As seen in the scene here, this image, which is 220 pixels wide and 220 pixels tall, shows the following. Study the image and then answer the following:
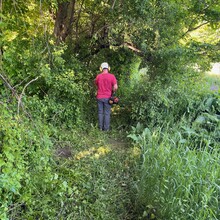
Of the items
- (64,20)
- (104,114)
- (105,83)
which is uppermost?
(64,20)

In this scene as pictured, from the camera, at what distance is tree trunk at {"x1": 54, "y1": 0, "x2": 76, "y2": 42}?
541cm

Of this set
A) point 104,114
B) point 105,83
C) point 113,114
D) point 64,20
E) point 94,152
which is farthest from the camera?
point 113,114

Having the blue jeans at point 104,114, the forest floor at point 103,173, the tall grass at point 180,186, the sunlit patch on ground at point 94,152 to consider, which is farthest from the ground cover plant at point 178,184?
the blue jeans at point 104,114

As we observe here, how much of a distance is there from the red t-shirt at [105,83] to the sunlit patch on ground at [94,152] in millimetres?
1396

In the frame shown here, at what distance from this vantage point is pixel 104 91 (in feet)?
17.6

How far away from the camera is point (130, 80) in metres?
6.95

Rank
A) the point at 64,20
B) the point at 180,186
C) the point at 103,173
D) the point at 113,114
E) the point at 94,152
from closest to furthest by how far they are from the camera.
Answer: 1. the point at 180,186
2. the point at 103,173
3. the point at 94,152
4. the point at 64,20
5. the point at 113,114

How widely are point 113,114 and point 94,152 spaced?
81.4 inches

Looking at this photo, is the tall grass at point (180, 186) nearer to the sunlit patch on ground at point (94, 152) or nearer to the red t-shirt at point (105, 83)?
the sunlit patch on ground at point (94, 152)

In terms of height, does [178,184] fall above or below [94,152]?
above

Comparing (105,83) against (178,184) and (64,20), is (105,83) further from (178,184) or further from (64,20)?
(178,184)

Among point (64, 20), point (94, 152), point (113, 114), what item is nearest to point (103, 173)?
point (94, 152)

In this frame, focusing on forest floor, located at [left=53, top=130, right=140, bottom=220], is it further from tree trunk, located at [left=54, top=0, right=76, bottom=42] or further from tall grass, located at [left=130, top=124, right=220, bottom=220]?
tree trunk, located at [left=54, top=0, right=76, bottom=42]

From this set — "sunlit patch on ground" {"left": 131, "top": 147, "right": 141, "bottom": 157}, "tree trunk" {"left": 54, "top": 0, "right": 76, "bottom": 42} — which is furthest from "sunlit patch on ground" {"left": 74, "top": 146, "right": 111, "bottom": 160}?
"tree trunk" {"left": 54, "top": 0, "right": 76, "bottom": 42}
